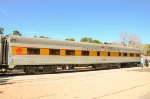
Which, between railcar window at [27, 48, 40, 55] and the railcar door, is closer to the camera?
the railcar door

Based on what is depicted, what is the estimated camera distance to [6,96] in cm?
988

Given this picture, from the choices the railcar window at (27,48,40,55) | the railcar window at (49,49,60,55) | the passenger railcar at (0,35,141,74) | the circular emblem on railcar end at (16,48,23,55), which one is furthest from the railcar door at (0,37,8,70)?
the railcar window at (49,49,60,55)

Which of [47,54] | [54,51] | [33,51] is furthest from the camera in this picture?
[54,51]

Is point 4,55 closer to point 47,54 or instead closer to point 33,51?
point 33,51

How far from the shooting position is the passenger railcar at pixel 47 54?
60.5 feet

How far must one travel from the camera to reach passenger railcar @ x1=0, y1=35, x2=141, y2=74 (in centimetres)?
1845

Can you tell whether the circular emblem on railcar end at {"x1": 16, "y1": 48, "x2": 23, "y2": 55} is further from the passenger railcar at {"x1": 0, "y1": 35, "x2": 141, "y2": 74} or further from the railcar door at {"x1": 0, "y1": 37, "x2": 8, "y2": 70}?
the railcar door at {"x1": 0, "y1": 37, "x2": 8, "y2": 70}

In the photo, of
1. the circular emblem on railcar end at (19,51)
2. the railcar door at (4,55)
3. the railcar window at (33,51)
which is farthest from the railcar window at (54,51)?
the railcar door at (4,55)

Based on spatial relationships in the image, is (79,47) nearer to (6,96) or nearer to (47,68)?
(47,68)

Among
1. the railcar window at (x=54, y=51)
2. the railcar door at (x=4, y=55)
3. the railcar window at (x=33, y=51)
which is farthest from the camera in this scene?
the railcar window at (x=54, y=51)

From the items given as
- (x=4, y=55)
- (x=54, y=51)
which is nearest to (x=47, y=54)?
(x=54, y=51)

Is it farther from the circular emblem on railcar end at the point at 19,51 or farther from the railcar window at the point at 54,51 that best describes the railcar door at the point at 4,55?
the railcar window at the point at 54,51

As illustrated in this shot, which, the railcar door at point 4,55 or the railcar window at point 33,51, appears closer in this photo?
the railcar door at point 4,55

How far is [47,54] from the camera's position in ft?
68.0
